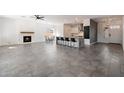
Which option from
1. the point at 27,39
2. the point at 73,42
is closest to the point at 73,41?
the point at 73,42

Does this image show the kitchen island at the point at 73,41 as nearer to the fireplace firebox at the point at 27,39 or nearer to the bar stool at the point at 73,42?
the bar stool at the point at 73,42

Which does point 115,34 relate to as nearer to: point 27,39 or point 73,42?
point 73,42

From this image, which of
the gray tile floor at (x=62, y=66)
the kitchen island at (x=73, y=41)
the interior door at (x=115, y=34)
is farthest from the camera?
the interior door at (x=115, y=34)

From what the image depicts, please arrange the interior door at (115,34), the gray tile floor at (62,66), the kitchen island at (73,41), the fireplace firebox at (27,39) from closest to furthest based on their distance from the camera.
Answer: the gray tile floor at (62,66) < the kitchen island at (73,41) < the interior door at (115,34) < the fireplace firebox at (27,39)

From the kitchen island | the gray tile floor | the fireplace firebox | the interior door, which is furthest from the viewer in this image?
the fireplace firebox

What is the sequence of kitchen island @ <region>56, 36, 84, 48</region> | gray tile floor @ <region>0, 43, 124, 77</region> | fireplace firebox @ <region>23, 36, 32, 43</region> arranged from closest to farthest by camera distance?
gray tile floor @ <region>0, 43, 124, 77</region>
kitchen island @ <region>56, 36, 84, 48</region>
fireplace firebox @ <region>23, 36, 32, 43</region>

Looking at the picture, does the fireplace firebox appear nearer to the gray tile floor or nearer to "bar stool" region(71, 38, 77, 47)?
"bar stool" region(71, 38, 77, 47)

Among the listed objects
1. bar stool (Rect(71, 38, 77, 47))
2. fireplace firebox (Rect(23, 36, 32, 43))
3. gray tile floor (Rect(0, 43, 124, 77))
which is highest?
fireplace firebox (Rect(23, 36, 32, 43))

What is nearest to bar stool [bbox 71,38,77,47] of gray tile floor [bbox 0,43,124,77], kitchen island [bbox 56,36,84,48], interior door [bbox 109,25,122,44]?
kitchen island [bbox 56,36,84,48]

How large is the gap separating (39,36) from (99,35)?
700 centimetres

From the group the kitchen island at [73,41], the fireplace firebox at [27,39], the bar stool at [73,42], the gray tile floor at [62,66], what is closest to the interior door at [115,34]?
the kitchen island at [73,41]
